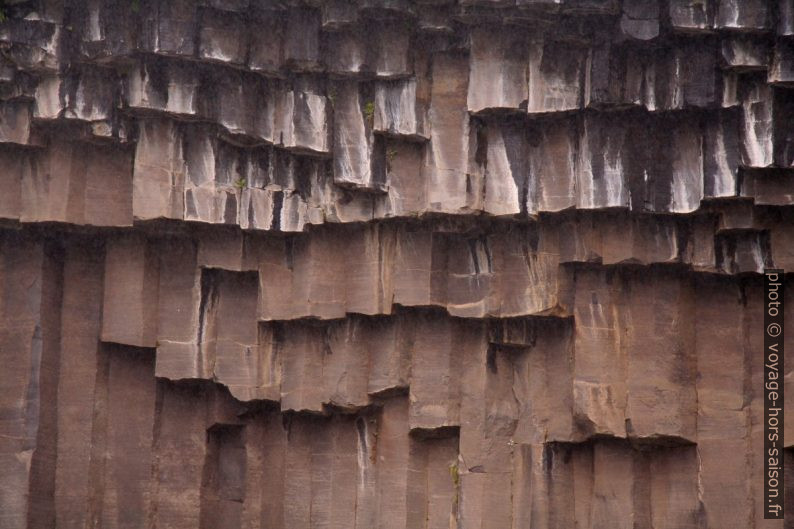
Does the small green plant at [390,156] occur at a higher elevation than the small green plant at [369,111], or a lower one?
lower

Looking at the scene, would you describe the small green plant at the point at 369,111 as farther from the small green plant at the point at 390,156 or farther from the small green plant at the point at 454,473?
the small green plant at the point at 454,473

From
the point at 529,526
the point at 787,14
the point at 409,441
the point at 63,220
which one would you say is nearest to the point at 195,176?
the point at 63,220

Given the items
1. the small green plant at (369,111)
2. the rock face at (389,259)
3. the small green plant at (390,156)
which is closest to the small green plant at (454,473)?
the rock face at (389,259)

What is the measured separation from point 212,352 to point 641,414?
15.8ft

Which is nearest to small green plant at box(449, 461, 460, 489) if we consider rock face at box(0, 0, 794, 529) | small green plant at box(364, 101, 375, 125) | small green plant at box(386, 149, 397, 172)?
rock face at box(0, 0, 794, 529)

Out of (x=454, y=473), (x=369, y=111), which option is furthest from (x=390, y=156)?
(x=454, y=473)

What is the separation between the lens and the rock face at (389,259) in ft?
37.9

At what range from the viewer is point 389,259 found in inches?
500

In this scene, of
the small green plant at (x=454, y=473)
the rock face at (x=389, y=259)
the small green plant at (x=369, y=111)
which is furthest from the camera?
the small green plant at (x=454, y=473)

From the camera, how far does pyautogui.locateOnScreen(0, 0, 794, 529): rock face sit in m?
11.6

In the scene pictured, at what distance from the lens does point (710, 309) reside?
1184cm

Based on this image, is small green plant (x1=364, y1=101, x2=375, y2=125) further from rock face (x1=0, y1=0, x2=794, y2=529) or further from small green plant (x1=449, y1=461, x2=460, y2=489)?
small green plant (x1=449, y1=461, x2=460, y2=489)

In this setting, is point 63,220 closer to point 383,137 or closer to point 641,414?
point 383,137

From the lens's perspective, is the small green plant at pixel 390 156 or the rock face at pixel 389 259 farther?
the small green plant at pixel 390 156
